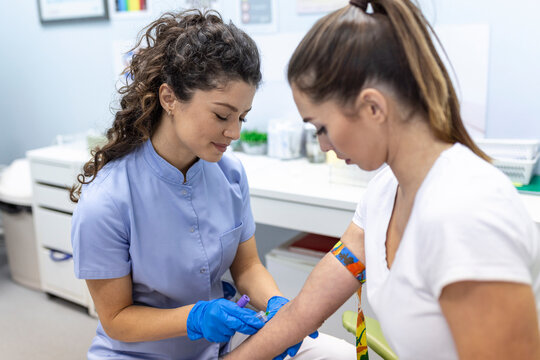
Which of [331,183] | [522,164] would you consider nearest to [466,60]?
[522,164]

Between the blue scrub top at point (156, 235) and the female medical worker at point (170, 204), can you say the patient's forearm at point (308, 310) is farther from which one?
the blue scrub top at point (156, 235)

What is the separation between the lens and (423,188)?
2.42 ft

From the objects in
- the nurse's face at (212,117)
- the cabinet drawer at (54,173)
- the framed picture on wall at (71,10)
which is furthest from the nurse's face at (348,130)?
the framed picture on wall at (71,10)

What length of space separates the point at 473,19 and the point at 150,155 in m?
1.33

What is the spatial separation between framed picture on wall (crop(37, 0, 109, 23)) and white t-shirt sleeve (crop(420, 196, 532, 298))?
246 cm

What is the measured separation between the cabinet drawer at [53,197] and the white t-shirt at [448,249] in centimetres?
180

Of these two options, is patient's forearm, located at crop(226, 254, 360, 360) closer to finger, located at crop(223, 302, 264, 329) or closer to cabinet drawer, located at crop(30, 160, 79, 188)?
finger, located at crop(223, 302, 264, 329)

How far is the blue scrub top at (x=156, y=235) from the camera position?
1063mm

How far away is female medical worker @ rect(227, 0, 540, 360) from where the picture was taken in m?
0.62

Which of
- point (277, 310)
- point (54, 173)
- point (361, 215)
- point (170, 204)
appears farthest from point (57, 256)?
point (361, 215)

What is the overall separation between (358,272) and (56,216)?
1.76 meters

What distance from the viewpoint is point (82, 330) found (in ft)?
7.40

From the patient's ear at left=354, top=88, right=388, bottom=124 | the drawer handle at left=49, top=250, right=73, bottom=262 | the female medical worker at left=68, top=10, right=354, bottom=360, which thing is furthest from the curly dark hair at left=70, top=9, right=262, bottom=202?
the drawer handle at left=49, top=250, right=73, bottom=262

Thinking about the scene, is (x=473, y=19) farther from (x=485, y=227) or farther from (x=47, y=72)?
(x=47, y=72)
